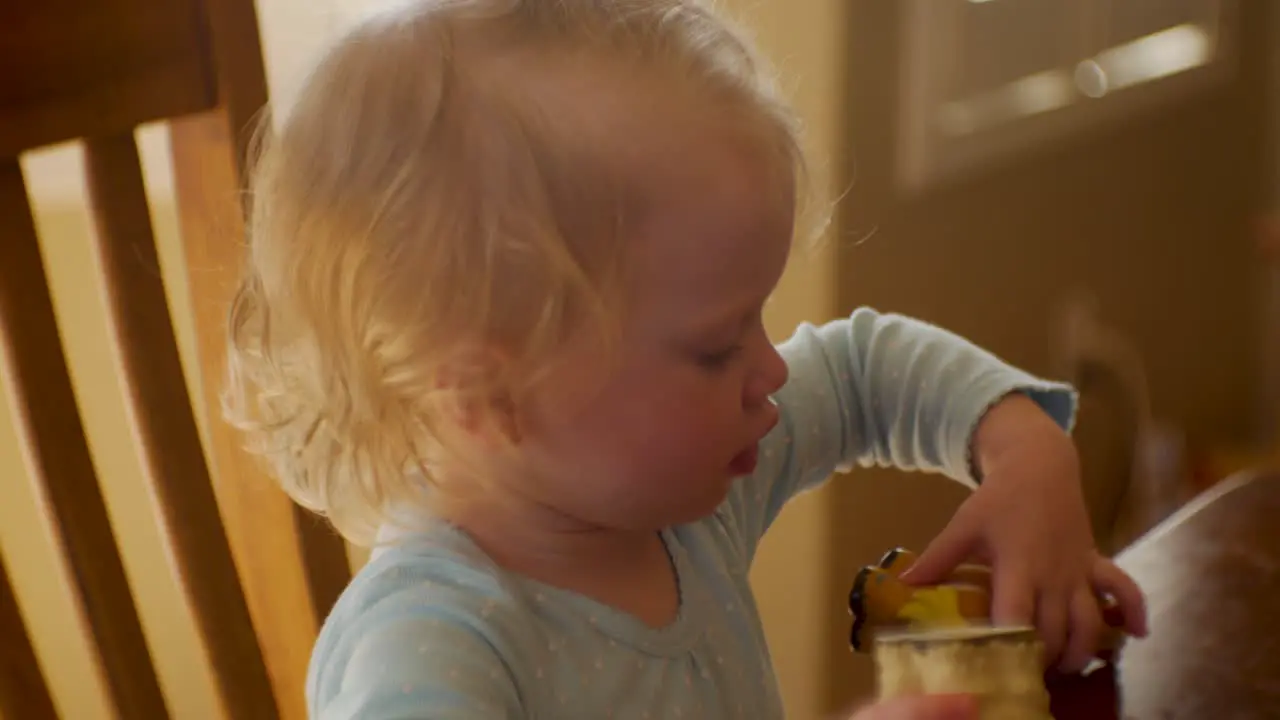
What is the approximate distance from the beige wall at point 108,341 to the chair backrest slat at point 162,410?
461mm

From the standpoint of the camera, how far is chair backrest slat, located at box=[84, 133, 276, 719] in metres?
0.69

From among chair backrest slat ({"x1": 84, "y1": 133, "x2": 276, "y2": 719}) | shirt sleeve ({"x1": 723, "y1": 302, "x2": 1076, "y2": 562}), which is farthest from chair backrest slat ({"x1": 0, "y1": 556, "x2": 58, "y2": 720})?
shirt sleeve ({"x1": 723, "y1": 302, "x2": 1076, "y2": 562})

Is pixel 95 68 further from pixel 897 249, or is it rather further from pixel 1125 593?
pixel 897 249

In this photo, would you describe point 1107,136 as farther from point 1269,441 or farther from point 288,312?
point 288,312

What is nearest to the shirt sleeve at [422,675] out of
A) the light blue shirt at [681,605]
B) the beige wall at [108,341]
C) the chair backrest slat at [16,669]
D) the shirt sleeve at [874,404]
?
the light blue shirt at [681,605]

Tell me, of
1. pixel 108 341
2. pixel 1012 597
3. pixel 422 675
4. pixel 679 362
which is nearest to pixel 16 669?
pixel 422 675

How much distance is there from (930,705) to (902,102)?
51.3 inches

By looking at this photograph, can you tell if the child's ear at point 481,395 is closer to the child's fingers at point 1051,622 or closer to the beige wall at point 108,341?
the child's fingers at point 1051,622

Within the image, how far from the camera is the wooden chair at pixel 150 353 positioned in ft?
2.05

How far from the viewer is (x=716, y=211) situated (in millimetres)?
594

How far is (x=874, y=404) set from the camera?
33.2 inches

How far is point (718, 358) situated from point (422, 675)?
7.0 inches

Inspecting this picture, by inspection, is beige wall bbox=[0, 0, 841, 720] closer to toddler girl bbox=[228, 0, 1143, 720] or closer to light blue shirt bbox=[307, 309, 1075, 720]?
light blue shirt bbox=[307, 309, 1075, 720]

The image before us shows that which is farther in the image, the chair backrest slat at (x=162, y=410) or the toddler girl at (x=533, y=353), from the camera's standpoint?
the chair backrest slat at (x=162, y=410)
